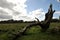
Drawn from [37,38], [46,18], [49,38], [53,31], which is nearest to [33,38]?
[37,38]

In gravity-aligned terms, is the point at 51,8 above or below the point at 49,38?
above

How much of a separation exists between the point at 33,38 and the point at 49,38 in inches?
106

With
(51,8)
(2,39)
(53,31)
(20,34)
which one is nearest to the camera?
(2,39)

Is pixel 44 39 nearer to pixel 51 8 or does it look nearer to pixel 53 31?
pixel 53 31

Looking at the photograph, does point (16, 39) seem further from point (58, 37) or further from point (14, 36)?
point (58, 37)

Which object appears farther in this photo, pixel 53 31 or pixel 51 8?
pixel 51 8

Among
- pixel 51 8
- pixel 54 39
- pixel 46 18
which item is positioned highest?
pixel 51 8

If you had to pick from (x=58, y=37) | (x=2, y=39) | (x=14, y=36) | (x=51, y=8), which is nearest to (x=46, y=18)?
Answer: (x=51, y=8)

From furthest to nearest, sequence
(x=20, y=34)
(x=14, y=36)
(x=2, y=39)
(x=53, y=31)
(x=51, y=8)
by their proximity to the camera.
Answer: (x=51, y=8) → (x=53, y=31) → (x=20, y=34) → (x=14, y=36) → (x=2, y=39)

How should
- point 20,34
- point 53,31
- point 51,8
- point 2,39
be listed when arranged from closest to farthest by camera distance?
point 2,39
point 20,34
point 53,31
point 51,8

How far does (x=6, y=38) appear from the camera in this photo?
1025 inches

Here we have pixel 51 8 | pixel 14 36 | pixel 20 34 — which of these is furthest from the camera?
pixel 51 8

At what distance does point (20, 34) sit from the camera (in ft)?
96.8

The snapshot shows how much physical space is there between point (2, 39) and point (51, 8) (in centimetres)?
1375
